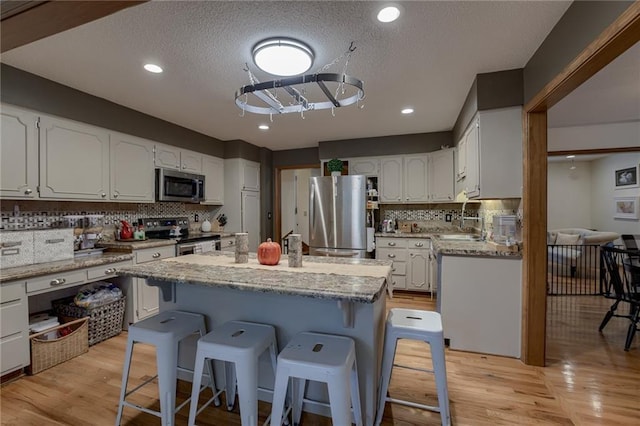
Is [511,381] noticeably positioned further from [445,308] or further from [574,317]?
[574,317]

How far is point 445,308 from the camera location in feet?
8.40

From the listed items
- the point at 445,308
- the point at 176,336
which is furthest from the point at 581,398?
the point at 176,336

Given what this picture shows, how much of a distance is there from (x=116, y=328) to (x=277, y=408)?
2.44 metres

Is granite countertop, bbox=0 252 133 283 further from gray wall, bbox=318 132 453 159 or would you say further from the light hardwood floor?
gray wall, bbox=318 132 453 159

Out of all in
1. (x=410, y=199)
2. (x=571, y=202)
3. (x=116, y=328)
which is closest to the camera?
(x=116, y=328)

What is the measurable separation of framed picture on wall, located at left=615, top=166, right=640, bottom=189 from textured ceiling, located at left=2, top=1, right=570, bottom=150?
5056 millimetres

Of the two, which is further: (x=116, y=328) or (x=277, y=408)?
(x=116, y=328)

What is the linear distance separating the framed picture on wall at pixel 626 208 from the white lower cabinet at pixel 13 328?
28.9ft

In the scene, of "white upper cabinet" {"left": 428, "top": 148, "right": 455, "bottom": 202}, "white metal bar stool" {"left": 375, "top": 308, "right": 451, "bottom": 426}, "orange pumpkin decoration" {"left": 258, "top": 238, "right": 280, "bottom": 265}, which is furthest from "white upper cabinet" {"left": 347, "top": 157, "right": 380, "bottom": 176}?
"white metal bar stool" {"left": 375, "top": 308, "right": 451, "bottom": 426}

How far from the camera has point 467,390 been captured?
2004mm

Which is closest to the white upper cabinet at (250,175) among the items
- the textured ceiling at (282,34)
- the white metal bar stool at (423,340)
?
the textured ceiling at (282,34)

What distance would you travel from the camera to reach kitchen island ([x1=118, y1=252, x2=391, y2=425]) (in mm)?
1447

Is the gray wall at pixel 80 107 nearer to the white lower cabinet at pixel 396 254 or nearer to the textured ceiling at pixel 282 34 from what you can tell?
the textured ceiling at pixel 282 34

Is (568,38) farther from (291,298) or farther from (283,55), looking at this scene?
(291,298)
